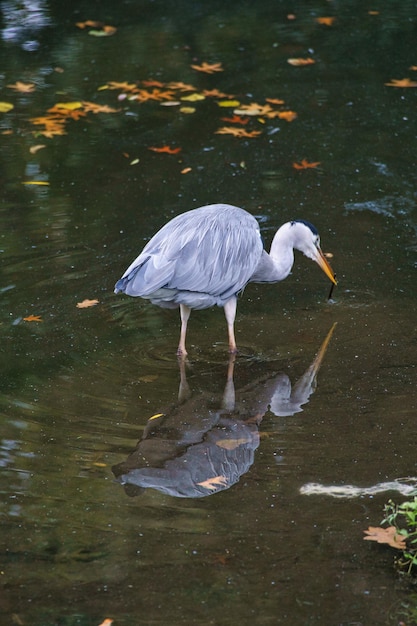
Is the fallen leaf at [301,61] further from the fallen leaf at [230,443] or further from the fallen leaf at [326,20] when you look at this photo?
the fallen leaf at [230,443]

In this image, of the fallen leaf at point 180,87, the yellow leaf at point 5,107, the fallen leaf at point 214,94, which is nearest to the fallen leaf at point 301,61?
the fallen leaf at point 214,94

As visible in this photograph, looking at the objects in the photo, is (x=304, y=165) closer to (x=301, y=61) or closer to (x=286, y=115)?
(x=286, y=115)

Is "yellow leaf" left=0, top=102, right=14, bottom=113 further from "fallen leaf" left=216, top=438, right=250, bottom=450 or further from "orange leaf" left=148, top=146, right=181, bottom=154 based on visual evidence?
"fallen leaf" left=216, top=438, right=250, bottom=450

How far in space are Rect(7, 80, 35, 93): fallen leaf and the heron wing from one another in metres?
5.47

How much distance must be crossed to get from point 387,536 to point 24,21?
11.7 meters

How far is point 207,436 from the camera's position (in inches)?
247

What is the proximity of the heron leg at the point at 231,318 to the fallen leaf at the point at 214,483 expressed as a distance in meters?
1.79

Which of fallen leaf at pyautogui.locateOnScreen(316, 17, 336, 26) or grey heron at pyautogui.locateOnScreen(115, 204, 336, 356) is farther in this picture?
fallen leaf at pyautogui.locateOnScreen(316, 17, 336, 26)

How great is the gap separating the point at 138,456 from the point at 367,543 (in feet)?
5.17

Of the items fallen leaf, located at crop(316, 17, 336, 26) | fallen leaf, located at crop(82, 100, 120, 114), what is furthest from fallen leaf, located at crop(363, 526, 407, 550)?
fallen leaf, located at crop(316, 17, 336, 26)

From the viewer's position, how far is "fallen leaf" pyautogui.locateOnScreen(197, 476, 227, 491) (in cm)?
558

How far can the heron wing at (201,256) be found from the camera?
23.4ft

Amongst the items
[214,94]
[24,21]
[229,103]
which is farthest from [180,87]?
[24,21]

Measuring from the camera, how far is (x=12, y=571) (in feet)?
15.6
